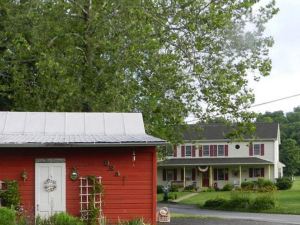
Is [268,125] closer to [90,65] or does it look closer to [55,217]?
[90,65]

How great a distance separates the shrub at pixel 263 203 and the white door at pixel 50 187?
57.5ft

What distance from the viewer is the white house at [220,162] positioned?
59.8 m

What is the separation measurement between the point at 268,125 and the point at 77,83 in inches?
1590

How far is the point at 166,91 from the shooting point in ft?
89.5

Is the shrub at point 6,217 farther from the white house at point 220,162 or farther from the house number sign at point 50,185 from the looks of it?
the white house at point 220,162

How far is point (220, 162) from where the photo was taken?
59.5m

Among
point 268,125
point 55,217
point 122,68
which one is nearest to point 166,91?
point 122,68

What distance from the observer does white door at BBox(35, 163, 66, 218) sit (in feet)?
57.9

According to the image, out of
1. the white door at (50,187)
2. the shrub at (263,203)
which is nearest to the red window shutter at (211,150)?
the shrub at (263,203)

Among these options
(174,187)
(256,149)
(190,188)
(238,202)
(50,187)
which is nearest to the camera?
(50,187)

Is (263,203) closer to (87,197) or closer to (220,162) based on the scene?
(87,197)

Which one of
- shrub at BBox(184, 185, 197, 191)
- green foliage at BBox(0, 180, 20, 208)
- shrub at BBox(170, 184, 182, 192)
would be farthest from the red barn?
shrub at BBox(184, 185, 197, 191)

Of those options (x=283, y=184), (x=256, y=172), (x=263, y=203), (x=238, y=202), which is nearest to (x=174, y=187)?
(x=256, y=172)

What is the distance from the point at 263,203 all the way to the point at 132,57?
40.3ft
